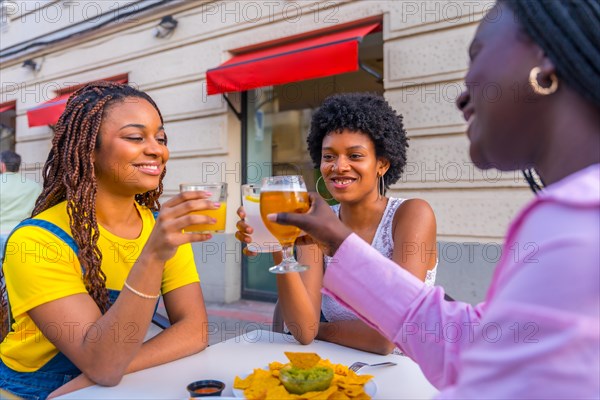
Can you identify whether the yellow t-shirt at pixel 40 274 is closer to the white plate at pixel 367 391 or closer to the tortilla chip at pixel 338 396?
the white plate at pixel 367 391

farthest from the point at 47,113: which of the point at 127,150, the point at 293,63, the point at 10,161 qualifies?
the point at 127,150

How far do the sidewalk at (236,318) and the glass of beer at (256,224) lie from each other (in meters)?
2.91

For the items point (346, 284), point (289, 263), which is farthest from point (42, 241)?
point (346, 284)

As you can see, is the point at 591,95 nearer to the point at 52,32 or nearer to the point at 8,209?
the point at 8,209

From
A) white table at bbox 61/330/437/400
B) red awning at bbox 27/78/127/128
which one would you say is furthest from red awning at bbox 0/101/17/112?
white table at bbox 61/330/437/400

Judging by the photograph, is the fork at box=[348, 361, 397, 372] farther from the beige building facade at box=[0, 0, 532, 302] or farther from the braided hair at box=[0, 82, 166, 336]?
the beige building facade at box=[0, 0, 532, 302]

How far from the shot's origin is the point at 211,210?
57.1 inches

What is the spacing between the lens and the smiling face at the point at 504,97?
81 cm

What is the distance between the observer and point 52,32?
7789mm

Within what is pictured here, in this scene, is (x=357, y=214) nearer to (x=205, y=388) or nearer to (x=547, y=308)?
(x=205, y=388)

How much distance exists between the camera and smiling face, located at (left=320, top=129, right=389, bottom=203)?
249cm

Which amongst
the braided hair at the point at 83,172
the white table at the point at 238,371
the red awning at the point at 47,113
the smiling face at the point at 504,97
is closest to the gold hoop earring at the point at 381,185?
the white table at the point at 238,371

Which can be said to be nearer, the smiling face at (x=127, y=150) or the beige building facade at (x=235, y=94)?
the smiling face at (x=127, y=150)

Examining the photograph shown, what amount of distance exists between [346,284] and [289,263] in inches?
17.5
